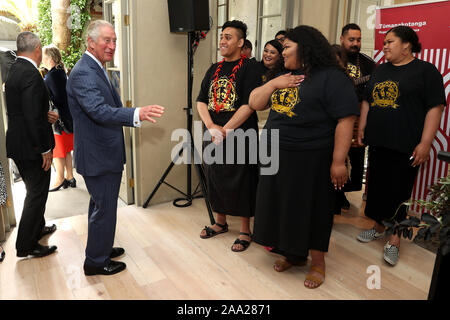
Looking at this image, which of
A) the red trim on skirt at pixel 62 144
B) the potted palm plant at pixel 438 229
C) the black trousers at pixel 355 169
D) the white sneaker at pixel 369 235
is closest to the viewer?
the potted palm plant at pixel 438 229

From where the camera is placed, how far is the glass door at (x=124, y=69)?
3.07 m

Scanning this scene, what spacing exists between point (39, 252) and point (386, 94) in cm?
259

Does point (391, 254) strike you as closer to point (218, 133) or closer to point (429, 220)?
point (429, 220)

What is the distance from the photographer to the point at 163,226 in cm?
301

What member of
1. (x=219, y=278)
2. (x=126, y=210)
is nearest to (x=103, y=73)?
(x=219, y=278)

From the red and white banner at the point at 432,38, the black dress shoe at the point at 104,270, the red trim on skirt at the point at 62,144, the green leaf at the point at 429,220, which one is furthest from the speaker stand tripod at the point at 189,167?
the green leaf at the point at 429,220

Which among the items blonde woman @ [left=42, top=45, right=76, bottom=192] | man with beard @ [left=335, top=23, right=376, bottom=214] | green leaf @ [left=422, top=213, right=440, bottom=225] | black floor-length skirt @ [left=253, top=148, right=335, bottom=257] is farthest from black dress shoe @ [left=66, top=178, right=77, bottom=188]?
green leaf @ [left=422, top=213, right=440, bottom=225]

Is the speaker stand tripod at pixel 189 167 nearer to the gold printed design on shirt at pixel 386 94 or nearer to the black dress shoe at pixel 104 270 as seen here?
the black dress shoe at pixel 104 270

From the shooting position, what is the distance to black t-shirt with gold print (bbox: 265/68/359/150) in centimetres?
185

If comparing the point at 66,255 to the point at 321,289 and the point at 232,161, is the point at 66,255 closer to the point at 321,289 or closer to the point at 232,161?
the point at 232,161

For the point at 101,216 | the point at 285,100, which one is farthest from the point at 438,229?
the point at 101,216

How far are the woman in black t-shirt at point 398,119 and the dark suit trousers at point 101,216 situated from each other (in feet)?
5.69

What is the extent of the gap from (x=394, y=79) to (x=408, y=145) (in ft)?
1.47

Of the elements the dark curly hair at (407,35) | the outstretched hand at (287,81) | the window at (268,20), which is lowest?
the outstretched hand at (287,81)
